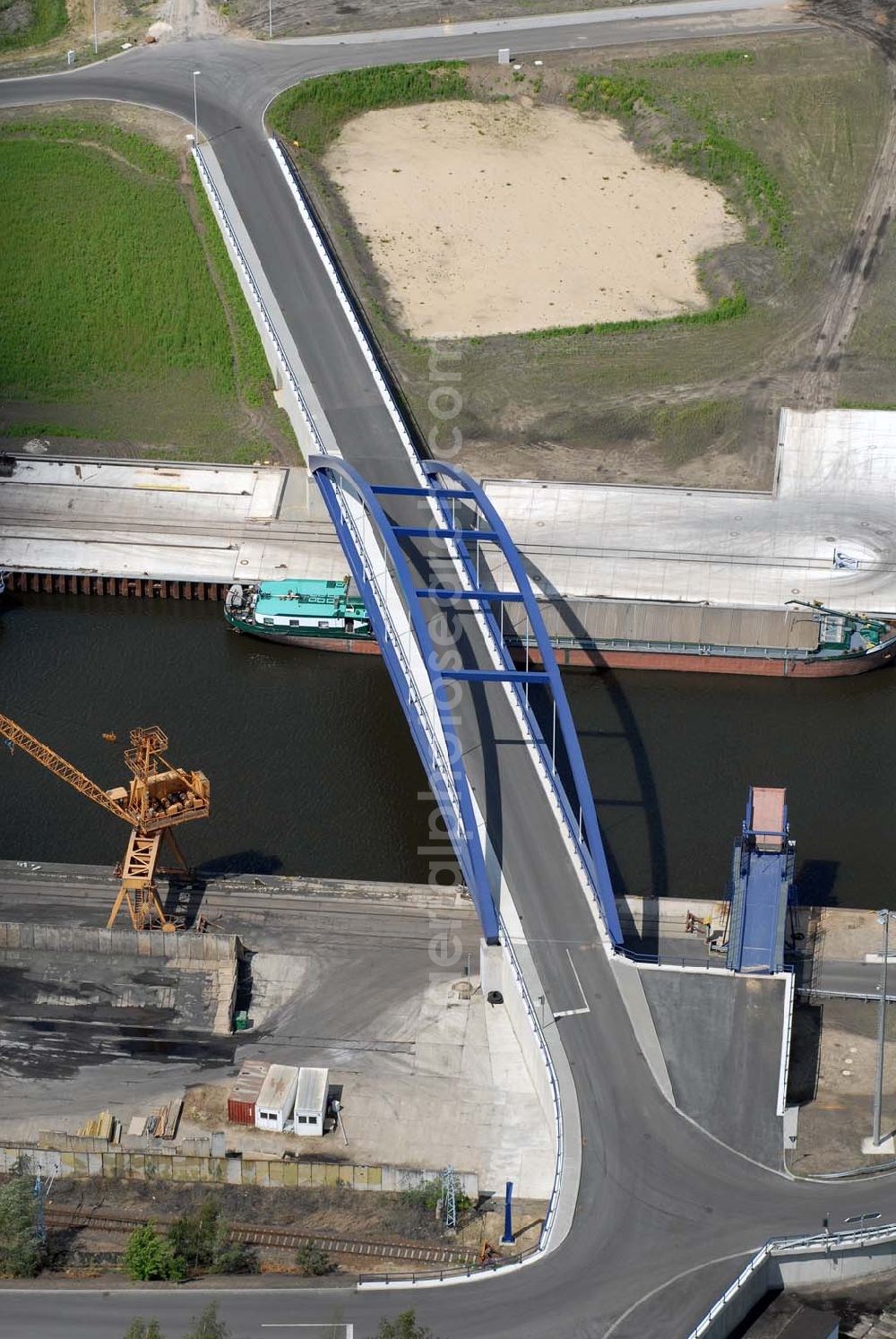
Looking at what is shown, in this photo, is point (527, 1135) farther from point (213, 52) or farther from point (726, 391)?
point (213, 52)

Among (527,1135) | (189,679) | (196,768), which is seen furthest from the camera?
A: (189,679)

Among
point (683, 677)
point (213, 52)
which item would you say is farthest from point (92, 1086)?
point (213, 52)

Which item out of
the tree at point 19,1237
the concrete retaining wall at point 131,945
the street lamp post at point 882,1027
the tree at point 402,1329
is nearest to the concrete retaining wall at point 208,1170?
the tree at point 19,1237

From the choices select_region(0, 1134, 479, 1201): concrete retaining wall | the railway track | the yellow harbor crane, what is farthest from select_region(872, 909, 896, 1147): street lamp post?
the yellow harbor crane

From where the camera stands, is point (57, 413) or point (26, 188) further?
point (26, 188)

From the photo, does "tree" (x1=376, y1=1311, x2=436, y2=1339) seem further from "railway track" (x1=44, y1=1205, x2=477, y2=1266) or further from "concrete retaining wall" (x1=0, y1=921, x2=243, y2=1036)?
"concrete retaining wall" (x1=0, y1=921, x2=243, y2=1036)

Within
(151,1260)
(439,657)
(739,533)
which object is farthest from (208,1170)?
(739,533)

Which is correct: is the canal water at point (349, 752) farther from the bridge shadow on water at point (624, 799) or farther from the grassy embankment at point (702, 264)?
the grassy embankment at point (702, 264)

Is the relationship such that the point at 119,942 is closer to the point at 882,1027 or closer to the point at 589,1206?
the point at 589,1206
